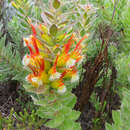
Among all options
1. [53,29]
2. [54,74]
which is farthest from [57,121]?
[53,29]

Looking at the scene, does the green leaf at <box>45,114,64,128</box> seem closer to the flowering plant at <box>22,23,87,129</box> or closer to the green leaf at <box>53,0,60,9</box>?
the flowering plant at <box>22,23,87,129</box>

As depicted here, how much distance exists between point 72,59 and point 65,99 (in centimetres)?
19

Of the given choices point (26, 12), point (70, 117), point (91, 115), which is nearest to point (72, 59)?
point (70, 117)

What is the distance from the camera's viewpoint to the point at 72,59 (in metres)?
0.69

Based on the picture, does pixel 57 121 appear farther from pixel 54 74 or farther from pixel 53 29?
pixel 53 29

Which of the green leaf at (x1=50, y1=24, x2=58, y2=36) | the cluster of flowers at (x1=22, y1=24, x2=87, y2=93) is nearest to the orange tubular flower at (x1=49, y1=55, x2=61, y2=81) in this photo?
the cluster of flowers at (x1=22, y1=24, x2=87, y2=93)

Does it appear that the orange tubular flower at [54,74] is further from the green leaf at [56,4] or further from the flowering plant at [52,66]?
the green leaf at [56,4]

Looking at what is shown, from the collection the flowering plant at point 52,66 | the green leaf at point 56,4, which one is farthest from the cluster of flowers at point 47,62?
the green leaf at point 56,4

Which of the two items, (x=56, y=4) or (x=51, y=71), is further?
(x=51, y=71)

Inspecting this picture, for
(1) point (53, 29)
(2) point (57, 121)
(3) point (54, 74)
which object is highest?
(1) point (53, 29)

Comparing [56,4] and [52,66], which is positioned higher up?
[56,4]

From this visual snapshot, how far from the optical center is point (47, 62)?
0.73 meters

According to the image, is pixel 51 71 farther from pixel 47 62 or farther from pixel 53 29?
pixel 53 29

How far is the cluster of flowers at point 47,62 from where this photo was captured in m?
0.67
